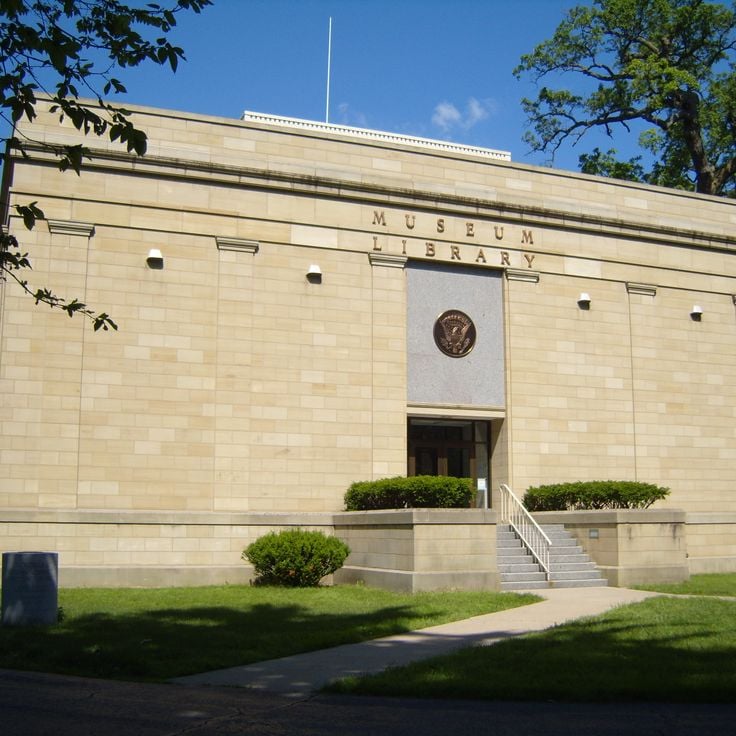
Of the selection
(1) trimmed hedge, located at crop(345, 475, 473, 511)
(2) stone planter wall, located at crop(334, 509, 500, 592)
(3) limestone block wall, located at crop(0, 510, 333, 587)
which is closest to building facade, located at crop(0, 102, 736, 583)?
(3) limestone block wall, located at crop(0, 510, 333, 587)

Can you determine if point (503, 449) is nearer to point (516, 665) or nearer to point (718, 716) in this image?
point (516, 665)

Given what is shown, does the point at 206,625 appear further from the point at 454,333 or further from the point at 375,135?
the point at 375,135

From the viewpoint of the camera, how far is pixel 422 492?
21.1 meters

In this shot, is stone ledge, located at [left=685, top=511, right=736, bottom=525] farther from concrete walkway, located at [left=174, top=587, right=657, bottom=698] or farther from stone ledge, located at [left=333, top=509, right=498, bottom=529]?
concrete walkway, located at [left=174, top=587, right=657, bottom=698]

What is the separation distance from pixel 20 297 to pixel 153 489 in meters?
5.15

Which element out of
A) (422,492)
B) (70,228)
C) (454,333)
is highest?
(70,228)

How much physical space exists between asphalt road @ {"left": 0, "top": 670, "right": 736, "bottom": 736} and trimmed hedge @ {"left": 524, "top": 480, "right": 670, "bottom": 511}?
46.3ft

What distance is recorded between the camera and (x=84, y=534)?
21.0 m

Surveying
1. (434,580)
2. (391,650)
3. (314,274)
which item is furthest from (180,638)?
(314,274)

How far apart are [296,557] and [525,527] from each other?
5885 mm

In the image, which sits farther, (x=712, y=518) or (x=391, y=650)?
(x=712, y=518)

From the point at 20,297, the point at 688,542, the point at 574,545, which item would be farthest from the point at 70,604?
the point at 688,542

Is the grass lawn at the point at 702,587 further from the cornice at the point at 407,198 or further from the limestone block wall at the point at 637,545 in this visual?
the cornice at the point at 407,198

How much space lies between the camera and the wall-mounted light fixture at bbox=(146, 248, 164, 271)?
22578 mm
